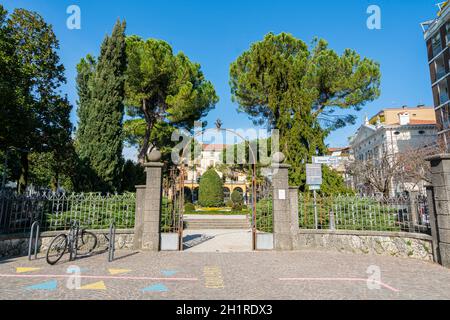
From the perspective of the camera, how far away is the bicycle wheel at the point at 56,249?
6069mm

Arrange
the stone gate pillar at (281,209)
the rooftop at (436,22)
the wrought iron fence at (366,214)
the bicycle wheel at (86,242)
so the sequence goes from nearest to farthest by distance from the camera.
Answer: the wrought iron fence at (366,214), the bicycle wheel at (86,242), the stone gate pillar at (281,209), the rooftop at (436,22)

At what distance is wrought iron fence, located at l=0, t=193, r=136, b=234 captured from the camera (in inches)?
284

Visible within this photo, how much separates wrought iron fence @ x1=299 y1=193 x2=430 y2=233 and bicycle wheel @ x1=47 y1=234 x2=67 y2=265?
722 centimetres

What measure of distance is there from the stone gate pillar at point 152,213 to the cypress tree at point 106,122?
5.57 meters

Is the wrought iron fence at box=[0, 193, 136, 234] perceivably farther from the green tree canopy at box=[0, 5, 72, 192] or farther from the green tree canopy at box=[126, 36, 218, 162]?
the green tree canopy at box=[126, 36, 218, 162]

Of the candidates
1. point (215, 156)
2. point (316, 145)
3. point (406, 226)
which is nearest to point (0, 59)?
point (316, 145)

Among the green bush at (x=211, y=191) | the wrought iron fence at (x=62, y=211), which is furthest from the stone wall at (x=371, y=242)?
the green bush at (x=211, y=191)

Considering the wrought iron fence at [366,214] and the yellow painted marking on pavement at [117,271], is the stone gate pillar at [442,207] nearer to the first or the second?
the wrought iron fence at [366,214]

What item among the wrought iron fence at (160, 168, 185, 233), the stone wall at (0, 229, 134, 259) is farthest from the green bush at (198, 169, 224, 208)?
the stone wall at (0, 229, 134, 259)

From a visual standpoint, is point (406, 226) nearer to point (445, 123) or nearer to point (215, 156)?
point (445, 123)

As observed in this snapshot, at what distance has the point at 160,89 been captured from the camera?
66.8ft

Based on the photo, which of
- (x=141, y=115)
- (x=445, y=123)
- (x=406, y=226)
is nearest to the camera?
(x=406, y=226)

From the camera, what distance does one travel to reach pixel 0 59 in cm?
1037
